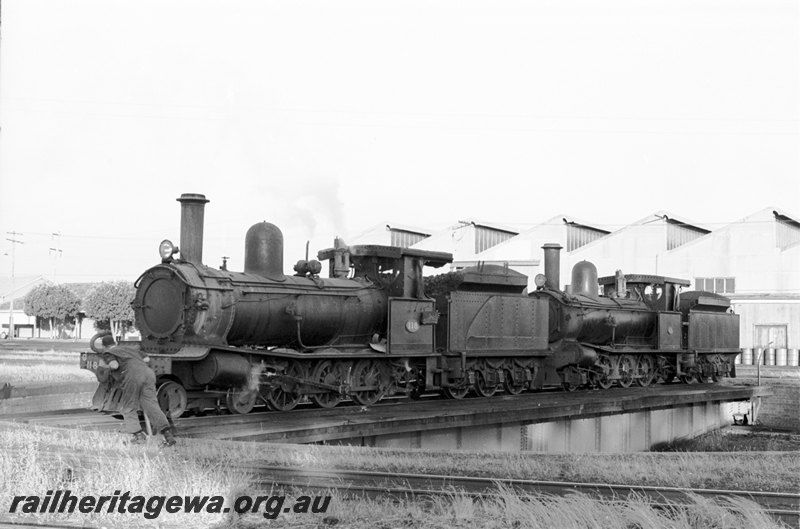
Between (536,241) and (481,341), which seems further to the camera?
(536,241)

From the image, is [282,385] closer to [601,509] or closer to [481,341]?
[481,341]

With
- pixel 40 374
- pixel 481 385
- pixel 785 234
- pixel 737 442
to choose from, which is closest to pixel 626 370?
pixel 737 442

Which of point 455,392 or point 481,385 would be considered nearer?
point 455,392

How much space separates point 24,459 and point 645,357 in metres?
21.4

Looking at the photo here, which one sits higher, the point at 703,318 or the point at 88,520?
the point at 703,318

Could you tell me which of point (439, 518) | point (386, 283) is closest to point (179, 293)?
point (386, 283)

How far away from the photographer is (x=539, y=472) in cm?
1071

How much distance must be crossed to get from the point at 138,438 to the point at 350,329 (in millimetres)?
6181

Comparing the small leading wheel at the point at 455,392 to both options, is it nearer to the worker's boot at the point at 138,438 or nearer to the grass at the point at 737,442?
the grass at the point at 737,442

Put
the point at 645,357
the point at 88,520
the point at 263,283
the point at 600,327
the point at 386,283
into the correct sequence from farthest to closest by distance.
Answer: the point at 645,357 → the point at 600,327 → the point at 386,283 → the point at 263,283 → the point at 88,520

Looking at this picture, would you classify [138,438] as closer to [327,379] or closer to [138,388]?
[138,388]

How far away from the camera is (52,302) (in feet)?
257

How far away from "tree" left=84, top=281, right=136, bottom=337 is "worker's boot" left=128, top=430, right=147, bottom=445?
58.2 m

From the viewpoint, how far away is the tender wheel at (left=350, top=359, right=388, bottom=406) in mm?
17109
